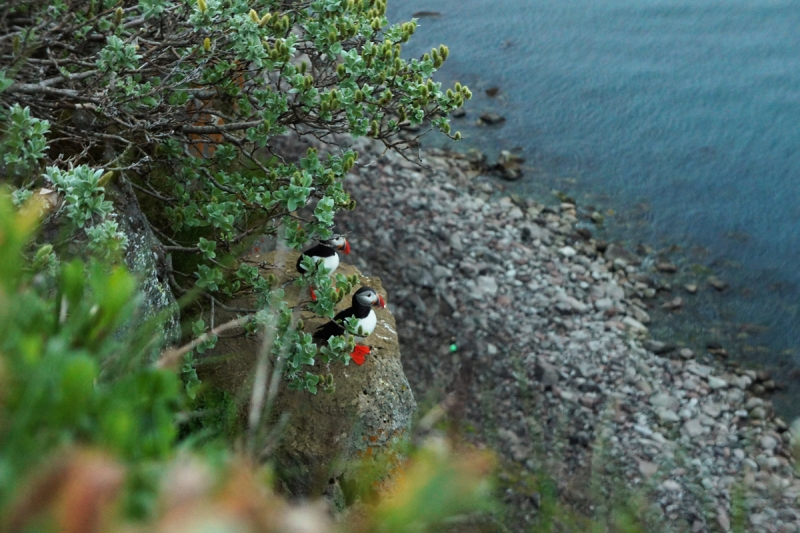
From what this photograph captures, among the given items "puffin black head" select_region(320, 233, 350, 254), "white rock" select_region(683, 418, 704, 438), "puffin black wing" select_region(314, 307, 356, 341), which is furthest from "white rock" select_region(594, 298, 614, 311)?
"puffin black wing" select_region(314, 307, 356, 341)

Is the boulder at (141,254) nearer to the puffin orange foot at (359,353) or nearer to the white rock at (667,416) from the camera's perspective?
the puffin orange foot at (359,353)

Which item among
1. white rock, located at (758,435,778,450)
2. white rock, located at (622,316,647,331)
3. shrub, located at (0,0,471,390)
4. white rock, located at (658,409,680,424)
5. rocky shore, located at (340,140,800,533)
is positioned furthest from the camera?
white rock, located at (622,316,647,331)

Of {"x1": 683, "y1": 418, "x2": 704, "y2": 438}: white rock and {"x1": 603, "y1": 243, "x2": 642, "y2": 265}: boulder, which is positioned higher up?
{"x1": 603, "y1": 243, "x2": 642, "y2": 265}: boulder

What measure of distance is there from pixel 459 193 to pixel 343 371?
819 cm

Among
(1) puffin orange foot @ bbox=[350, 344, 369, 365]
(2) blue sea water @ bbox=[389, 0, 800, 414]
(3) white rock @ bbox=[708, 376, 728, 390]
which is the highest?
(1) puffin orange foot @ bbox=[350, 344, 369, 365]

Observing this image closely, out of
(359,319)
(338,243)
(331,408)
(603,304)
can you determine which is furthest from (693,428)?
(331,408)

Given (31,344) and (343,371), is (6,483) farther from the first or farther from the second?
(343,371)

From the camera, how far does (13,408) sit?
1204 millimetres

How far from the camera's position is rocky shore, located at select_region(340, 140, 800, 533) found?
9.95m

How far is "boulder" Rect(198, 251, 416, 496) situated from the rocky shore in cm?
170

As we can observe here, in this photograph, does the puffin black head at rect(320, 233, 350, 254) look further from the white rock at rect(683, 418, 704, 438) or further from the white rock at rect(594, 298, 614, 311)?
the white rock at rect(683, 418, 704, 438)

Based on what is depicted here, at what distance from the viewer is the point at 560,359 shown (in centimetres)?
1164

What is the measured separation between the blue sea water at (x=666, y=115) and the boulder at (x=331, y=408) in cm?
746

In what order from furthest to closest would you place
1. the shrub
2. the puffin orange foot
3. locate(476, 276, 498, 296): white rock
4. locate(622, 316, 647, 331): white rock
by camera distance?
locate(476, 276, 498, 296): white rock < locate(622, 316, 647, 331): white rock < the puffin orange foot < the shrub
